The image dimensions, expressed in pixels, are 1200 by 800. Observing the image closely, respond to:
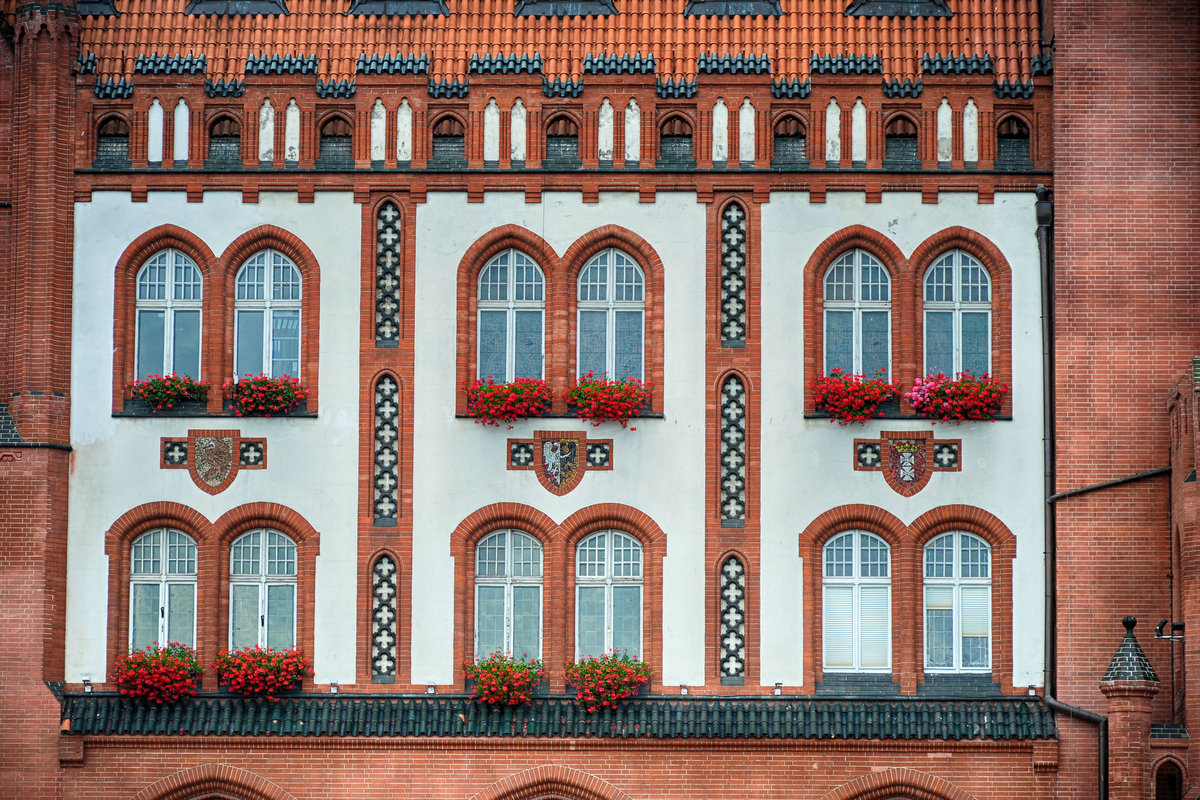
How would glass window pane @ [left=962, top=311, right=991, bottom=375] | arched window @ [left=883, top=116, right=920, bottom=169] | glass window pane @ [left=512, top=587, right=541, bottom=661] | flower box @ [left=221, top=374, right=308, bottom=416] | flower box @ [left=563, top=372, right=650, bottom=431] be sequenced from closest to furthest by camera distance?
flower box @ [left=563, top=372, right=650, bottom=431]
flower box @ [left=221, top=374, right=308, bottom=416]
glass window pane @ [left=512, top=587, right=541, bottom=661]
glass window pane @ [left=962, top=311, right=991, bottom=375]
arched window @ [left=883, top=116, right=920, bottom=169]

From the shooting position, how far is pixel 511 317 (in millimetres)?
22594

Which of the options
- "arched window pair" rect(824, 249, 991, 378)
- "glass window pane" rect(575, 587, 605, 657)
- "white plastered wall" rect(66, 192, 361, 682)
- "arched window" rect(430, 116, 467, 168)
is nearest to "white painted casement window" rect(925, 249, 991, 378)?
"arched window pair" rect(824, 249, 991, 378)

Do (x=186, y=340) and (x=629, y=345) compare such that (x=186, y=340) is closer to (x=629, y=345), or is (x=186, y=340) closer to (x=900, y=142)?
(x=629, y=345)

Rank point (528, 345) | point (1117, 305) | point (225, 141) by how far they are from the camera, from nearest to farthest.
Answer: point (1117, 305) → point (528, 345) → point (225, 141)

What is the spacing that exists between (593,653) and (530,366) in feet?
12.8

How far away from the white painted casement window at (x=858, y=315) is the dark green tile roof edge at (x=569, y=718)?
4.47m

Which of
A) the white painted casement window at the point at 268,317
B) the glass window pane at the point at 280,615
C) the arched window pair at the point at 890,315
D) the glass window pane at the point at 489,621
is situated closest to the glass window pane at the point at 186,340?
the white painted casement window at the point at 268,317

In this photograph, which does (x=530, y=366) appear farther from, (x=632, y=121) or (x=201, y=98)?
(x=201, y=98)

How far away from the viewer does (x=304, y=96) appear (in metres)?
22.7

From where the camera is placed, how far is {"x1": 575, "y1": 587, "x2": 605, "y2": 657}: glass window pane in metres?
22.1

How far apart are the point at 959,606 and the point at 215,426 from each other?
10.1 metres

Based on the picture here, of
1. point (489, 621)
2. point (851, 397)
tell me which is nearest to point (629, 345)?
point (851, 397)

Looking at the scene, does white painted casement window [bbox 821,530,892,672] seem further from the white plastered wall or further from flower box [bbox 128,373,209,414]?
flower box [bbox 128,373,209,414]

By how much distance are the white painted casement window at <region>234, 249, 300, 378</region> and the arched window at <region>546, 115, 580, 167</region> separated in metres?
3.83
